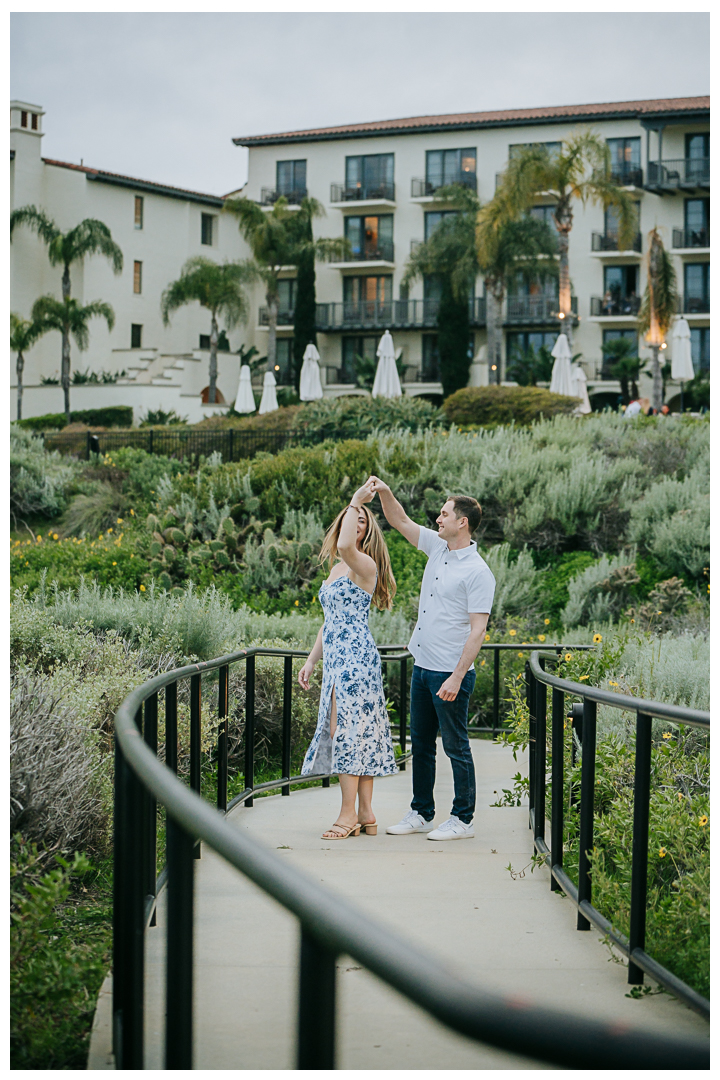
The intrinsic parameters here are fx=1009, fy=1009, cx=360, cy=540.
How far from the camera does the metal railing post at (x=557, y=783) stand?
437 cm

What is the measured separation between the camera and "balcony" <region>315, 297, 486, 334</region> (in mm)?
47281

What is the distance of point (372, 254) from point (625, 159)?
1240 cm

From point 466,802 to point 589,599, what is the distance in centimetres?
753

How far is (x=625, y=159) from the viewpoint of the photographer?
151ft

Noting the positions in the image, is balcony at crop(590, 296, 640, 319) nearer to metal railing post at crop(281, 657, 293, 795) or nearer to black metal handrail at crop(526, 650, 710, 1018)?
metal railing post at crop(281, 657, 293, 795)

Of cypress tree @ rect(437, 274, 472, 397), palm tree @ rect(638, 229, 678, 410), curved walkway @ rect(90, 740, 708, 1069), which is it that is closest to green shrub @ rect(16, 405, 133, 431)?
cypress tree @ rect(437, 274, 472, 397)

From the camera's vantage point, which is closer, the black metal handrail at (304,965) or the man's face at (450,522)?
the black metal handrail at (304,965)

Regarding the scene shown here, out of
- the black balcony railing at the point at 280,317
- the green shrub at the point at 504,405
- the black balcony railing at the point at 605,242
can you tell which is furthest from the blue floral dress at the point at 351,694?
the black balcony railing at the point at 280,317

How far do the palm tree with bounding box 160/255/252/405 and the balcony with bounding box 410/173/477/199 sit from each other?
9748 millimetres

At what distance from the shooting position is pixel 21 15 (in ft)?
11.7

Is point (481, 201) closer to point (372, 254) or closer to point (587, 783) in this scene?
point (372, 254)

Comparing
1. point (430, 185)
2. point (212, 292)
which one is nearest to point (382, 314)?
point (430, 185)

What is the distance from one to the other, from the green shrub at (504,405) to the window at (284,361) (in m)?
24.5

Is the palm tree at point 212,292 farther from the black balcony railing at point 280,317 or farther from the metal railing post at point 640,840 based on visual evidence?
the metal railing post at point 640,840
